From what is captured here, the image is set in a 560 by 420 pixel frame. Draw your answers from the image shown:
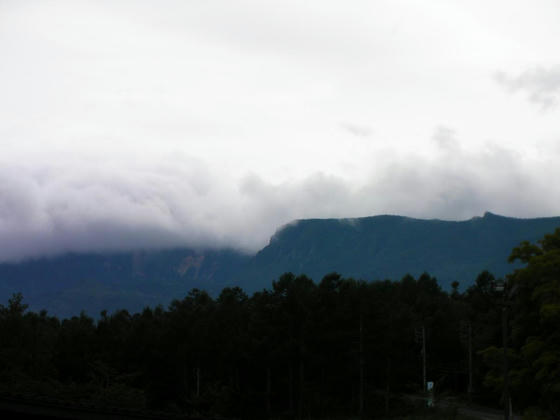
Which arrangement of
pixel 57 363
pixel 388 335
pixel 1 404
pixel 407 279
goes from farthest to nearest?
pixel 407 279, pixel 57 363, pixel 388 335, pixel 1 404

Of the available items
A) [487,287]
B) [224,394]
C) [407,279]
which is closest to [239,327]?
[224,394]

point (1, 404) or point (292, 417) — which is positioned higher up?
point (1, 404)

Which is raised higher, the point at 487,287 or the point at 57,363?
the point at 487,287

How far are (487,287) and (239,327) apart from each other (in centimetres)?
5617

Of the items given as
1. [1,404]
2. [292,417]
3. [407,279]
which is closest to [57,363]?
[292,417]

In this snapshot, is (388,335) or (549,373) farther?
(388,335)

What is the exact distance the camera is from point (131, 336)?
114062 mm

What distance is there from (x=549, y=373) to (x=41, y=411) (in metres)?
26.9

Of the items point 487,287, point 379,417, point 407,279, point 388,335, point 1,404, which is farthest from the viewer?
point 407,279

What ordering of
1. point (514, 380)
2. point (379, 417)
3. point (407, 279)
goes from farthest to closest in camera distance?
point (407, 279) → point (379, 417) → point (514, 380)

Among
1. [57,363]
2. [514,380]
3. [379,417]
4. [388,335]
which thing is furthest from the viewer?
[57,363]

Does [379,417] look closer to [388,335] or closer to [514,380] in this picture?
[388,335]

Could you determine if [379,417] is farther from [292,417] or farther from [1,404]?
[1,404]

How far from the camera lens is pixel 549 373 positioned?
38562mm
